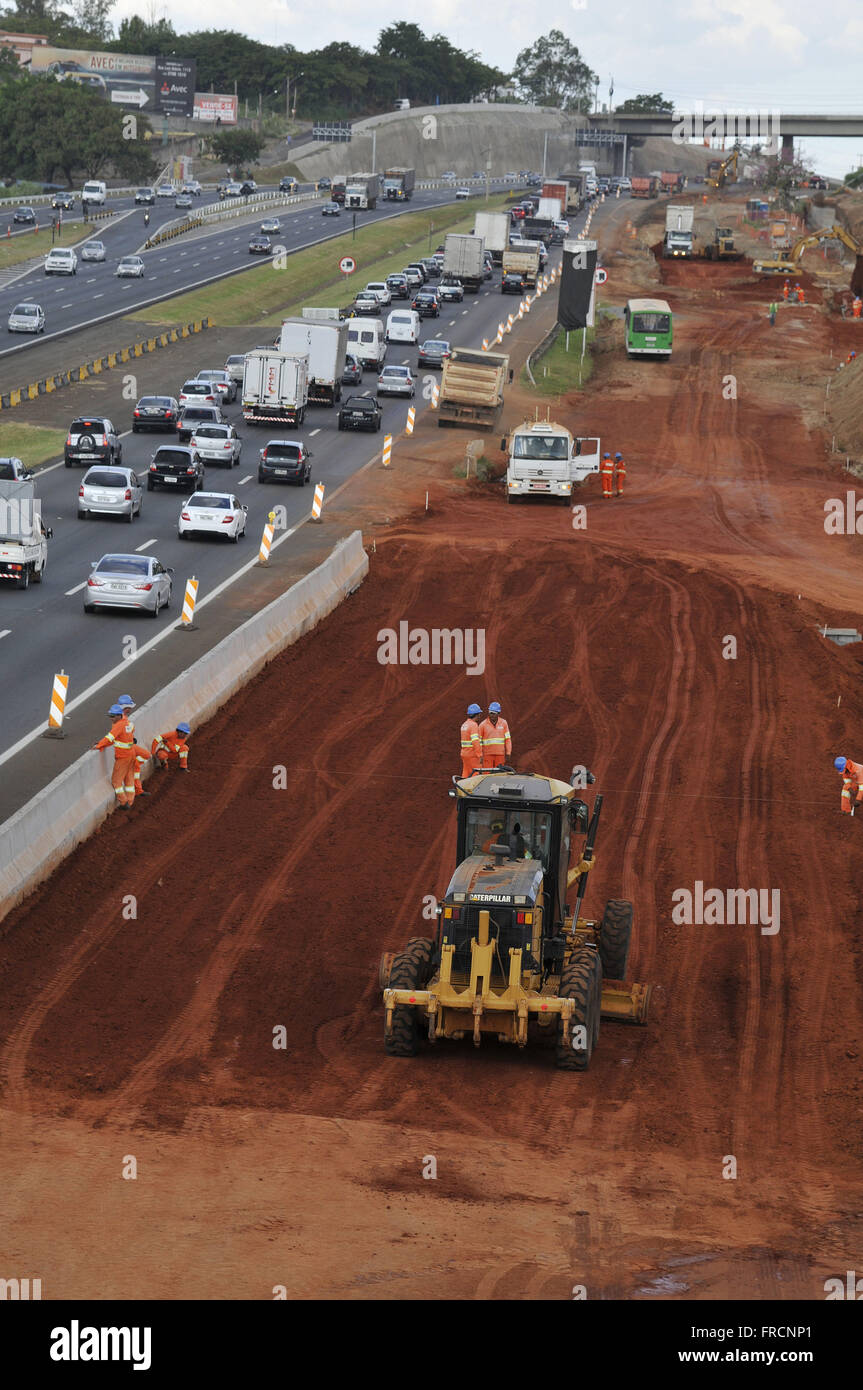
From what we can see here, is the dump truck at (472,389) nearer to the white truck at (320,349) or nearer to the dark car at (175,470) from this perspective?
the white truck at (320,349)

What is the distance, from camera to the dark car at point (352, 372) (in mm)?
74869

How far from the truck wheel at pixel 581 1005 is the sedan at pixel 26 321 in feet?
231

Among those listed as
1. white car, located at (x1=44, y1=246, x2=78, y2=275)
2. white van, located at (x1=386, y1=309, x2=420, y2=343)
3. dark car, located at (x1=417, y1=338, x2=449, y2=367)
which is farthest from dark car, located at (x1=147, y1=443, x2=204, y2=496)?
white car, located at (x1=44, y1=246, x2=78, y2=275)

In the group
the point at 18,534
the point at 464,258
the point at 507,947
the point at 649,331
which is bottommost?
the point at 507,947

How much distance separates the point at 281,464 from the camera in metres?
54.3

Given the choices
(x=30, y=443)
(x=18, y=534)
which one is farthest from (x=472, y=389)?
(x=18, y=534)

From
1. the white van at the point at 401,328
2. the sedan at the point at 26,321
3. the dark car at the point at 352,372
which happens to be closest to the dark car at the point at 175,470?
the dark car at the point at 352,372

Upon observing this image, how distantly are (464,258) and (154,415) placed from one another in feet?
165

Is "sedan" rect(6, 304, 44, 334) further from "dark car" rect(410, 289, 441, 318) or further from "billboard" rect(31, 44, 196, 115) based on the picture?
"billboard" rect(31, 44, 196, 115)

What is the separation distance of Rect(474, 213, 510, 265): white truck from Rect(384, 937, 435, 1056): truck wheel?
353ft

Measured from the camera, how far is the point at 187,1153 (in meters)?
15.4

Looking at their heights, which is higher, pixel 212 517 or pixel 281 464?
pixel 281 464

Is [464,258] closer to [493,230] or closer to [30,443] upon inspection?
[493,230]

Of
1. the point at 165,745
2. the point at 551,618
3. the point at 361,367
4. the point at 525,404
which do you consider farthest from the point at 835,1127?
the point at 361,367
